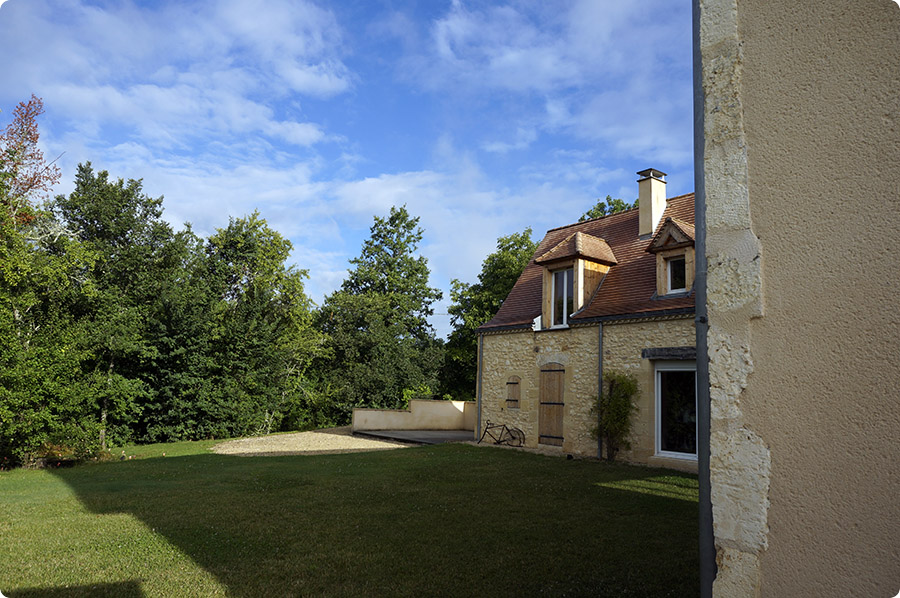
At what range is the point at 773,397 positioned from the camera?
2.13 metres

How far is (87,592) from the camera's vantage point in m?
3.86

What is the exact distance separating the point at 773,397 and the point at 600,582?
277 centimetres

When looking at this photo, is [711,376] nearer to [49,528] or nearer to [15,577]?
[15,577]

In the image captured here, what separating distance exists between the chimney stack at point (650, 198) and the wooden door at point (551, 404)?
13.3ft

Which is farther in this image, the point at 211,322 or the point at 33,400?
the point at 211,322

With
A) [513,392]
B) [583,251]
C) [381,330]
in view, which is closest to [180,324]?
[381,330]

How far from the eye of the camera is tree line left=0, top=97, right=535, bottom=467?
12.0 meters

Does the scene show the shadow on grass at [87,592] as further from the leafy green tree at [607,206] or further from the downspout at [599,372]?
the leafy green tree at [607,206]

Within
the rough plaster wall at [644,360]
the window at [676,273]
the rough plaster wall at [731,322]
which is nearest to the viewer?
the rough plaster wall at [731,322]

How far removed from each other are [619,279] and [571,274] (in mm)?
1174

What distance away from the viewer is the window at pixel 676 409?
35.1ft

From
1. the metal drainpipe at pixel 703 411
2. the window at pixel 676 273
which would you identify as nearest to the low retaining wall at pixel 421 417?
the window at pixel 676 273

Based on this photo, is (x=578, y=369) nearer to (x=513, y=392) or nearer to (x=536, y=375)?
(x=536, y=375)

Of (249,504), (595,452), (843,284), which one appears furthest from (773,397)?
(595,452)
